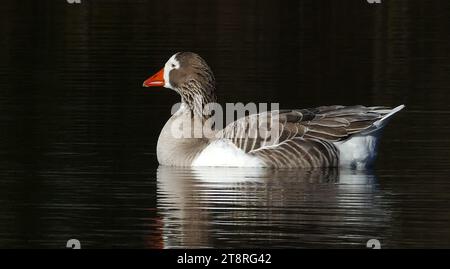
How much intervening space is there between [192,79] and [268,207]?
404 cm

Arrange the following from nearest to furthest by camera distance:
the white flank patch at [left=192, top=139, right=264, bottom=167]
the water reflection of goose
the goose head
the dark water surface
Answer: the water reflection of goose
the dark water surface
the white flank patch at [left=192, top=139, right=264, bottom=167]
the goose head

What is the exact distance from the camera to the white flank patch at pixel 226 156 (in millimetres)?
18078

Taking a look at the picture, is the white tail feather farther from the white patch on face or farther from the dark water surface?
the white patch on face

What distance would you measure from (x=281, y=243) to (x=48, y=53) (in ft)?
54.7

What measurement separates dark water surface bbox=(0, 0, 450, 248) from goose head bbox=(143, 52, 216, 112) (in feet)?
3.28

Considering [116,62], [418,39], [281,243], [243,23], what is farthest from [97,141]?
[243,23]

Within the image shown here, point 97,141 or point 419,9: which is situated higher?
point 419,9

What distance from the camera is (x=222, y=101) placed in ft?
75.6

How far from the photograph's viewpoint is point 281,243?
45.0ft

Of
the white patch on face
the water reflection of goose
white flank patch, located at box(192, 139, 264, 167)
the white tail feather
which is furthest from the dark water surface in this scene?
the white patch on face

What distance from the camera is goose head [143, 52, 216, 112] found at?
752 inches

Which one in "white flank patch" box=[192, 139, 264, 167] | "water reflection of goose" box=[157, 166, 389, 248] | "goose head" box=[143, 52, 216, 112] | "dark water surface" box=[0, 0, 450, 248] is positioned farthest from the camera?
"goose head" box=[143, 52, 216, 112]

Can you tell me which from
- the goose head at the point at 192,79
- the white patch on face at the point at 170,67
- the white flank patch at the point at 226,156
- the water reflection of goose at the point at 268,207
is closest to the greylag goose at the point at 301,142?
the white flank patch at the point at 226,156

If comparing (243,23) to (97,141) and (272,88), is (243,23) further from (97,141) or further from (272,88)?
(97,141)
